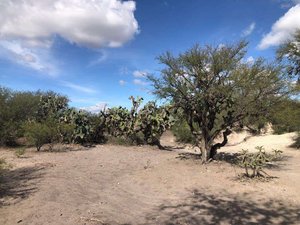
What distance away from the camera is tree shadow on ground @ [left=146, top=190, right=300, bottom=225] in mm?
6660

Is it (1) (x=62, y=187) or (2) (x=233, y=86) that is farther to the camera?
(2) (x=233, y=86)

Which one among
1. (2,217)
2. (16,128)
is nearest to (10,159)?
(16,128)

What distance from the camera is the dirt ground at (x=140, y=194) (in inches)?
259

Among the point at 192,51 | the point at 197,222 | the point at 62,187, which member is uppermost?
the point at 192,51

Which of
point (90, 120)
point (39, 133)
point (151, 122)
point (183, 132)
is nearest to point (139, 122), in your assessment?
point (151, 122)

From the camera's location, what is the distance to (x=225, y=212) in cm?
721

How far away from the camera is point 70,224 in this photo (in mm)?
5887

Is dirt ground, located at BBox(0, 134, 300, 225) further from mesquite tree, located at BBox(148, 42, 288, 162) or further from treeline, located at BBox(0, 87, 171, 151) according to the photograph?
treeline, located at BBox(0, 87, 171, 151)

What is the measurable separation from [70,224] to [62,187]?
8.10ft

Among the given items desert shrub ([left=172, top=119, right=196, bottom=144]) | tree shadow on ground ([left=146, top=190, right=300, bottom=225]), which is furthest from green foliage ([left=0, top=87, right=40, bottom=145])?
tree shadow on ground ([left=146, top=190, right=300, bottom=225])

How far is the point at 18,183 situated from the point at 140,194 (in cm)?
314

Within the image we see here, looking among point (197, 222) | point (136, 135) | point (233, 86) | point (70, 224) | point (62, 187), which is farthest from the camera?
point (136, 135)

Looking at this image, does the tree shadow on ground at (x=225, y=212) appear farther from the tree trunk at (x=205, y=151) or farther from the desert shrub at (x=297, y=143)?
the desert shrub at (x=297, y=143)

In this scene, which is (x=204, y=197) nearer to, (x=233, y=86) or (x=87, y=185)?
(x=87, y=185)
